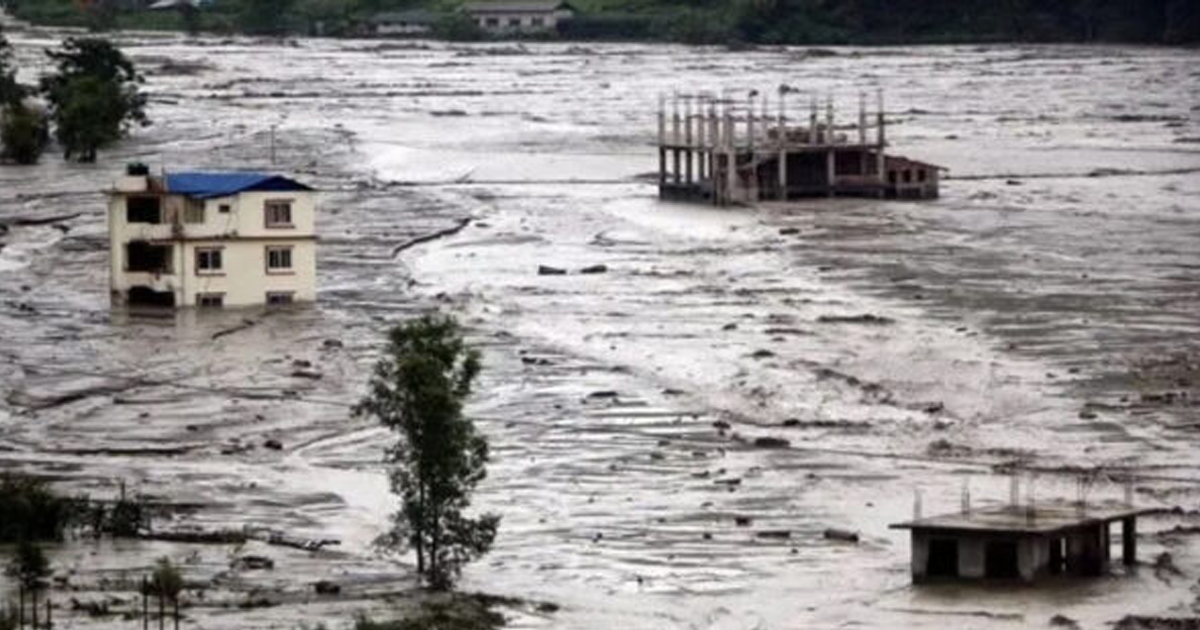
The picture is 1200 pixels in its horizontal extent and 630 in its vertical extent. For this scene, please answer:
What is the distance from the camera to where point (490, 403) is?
38312mm

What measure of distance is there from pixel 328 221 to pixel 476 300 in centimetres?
1113

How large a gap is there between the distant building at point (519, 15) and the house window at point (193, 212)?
92210mm

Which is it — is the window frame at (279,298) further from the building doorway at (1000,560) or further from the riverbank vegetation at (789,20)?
the riverbank vegetation at (789,20)

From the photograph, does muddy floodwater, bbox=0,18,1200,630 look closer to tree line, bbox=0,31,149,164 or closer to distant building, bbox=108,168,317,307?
distant building, bbox=108,168,317,307

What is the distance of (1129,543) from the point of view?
94.4 ft

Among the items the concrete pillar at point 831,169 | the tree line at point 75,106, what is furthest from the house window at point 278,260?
the tree line at point 75,106

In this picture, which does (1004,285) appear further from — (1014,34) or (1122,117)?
(1014,34)

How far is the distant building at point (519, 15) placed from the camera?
139375mm

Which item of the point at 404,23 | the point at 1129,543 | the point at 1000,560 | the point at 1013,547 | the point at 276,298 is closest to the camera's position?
the point at 1013,547

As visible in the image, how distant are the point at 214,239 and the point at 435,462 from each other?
19098 millimetres

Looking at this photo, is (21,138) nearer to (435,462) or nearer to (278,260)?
(278,260)

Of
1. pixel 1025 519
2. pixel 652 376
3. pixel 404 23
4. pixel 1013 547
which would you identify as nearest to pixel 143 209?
pixel 652 376

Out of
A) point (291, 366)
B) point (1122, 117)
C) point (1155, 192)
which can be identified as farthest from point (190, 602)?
point (1122, 117)

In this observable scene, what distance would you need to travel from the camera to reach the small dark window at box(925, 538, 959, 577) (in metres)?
28.3
